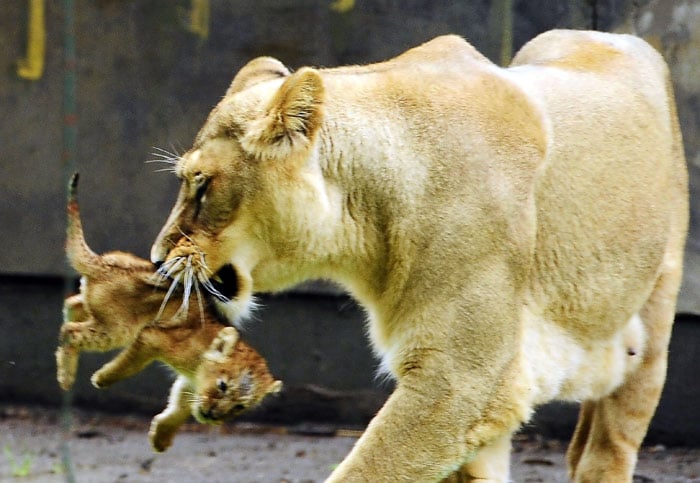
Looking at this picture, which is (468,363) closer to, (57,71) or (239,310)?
(239,310)

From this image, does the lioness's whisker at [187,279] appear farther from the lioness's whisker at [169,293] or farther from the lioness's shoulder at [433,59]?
the lioness's shoulder at [433,59]

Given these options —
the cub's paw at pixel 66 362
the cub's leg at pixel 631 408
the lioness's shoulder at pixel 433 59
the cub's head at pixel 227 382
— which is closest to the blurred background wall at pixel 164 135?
the cub's leg at pixel 631 408

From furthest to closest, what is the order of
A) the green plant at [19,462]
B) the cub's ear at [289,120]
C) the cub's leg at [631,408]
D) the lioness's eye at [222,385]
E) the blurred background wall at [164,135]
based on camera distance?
the blurred background wall at [164,135], the green plant at [19,462], the cub's leg at [631,408], the lioness's eye at [222,385], the cub's ear at [289,120]

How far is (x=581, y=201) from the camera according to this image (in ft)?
11.1

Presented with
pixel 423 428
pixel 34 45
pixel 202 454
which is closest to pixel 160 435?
pixel 423 428

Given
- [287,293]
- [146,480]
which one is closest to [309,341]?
[287,293]

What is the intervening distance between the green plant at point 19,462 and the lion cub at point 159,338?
178cm

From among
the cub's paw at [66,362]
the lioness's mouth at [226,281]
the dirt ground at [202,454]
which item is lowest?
the dirt ground at [202,454]

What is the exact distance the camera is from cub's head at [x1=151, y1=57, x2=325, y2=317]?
2.87m

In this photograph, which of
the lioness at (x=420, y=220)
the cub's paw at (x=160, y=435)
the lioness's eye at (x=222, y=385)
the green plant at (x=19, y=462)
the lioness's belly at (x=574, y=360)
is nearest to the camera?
the lioness at (x=420, y=220)

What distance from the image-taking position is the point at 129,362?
334 centimetres

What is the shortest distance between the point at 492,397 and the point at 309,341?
8.61ft

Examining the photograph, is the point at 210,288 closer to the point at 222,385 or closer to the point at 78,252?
the point at 222,385

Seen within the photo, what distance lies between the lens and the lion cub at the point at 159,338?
10.3ft
